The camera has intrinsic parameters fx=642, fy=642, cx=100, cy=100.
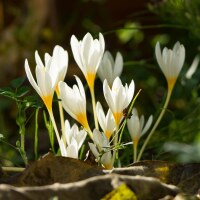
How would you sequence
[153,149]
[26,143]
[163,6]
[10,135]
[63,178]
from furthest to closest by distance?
1. [10,135]
2. [26,143]
3. [163,6]
4. [153,149]
5. [63,178]

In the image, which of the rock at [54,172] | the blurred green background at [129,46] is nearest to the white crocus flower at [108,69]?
the blurred green background at [129,46]

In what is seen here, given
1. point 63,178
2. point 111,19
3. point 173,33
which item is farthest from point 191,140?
point 111,19

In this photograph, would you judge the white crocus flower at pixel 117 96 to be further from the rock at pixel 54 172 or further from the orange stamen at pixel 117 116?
the rock at pixel 54 172

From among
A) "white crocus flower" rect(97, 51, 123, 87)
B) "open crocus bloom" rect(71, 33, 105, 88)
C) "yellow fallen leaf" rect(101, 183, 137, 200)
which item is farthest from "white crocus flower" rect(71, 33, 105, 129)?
"yellow fallen leaf" rect(101, 183, 137, 200)

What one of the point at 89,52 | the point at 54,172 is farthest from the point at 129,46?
the point at 54,172

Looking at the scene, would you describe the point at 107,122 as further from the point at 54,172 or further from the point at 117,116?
→ the point at 54,172

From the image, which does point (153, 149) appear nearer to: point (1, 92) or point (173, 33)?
point (1, 92)
